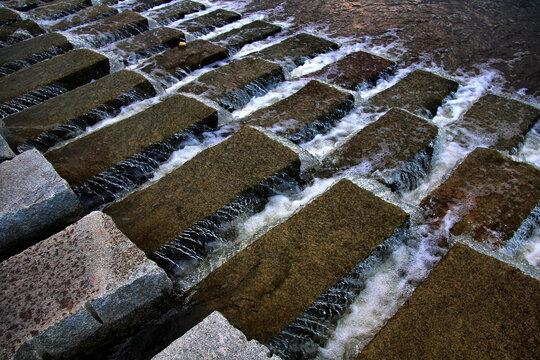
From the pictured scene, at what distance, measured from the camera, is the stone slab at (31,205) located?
204 centimetres

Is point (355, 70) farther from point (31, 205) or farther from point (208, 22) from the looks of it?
point (31, 205)

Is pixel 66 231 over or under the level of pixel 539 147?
over

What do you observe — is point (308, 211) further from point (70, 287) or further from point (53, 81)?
point (53, 81)

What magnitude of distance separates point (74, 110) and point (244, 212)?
172cm

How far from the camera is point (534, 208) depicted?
216cm

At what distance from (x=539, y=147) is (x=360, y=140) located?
1283 mm

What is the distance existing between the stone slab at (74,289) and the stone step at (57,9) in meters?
4.30

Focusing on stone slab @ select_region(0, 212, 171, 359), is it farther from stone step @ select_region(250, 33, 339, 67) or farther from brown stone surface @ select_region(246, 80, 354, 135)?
stone step @ select_region(250, 33, 339, 67)

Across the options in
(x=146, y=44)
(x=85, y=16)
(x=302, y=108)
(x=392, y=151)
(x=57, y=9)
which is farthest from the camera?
(x=57, y=9)

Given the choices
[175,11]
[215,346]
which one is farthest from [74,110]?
[175,11]

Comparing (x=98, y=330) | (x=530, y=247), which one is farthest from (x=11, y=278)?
(x=530, y=247)

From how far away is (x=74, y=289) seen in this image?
68.2 inches

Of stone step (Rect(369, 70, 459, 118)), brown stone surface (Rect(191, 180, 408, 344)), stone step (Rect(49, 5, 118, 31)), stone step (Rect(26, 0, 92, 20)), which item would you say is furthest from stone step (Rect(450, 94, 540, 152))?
stone step (Rect(26, 0, 92, 20))

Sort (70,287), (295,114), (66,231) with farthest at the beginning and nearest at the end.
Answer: (295,114) < (66,231) < (70,287)
